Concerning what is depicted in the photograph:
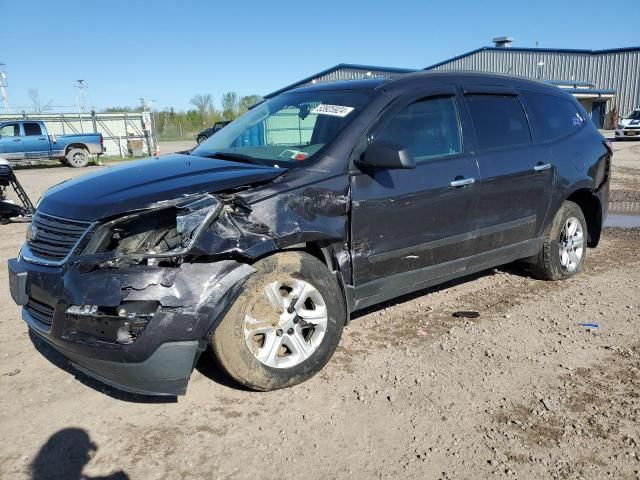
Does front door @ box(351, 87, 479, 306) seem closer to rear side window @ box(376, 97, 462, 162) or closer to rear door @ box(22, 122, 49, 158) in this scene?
rear side window @ box(376, 97, 462, 162)

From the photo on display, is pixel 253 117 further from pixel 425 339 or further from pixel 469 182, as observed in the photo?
pixel 425 339

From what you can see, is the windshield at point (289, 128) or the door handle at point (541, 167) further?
the door handle at point (541, 167)

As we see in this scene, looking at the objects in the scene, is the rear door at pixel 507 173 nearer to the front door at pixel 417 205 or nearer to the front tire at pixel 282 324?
the front door at pixel 417 205

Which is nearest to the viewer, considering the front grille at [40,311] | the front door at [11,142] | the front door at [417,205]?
the front grille at [40,311]

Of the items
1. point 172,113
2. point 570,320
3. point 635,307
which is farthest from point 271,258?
point 172,113

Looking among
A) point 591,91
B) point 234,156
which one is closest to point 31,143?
point 234,156

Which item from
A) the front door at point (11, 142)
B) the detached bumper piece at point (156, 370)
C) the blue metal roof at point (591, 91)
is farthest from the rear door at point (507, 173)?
the blue metal roof at point (591, 91)

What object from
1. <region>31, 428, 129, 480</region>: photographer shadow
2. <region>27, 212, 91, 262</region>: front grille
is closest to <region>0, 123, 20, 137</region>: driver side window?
<region>27, 212, 91, 262</region>: front grille

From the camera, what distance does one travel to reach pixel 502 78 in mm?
4836

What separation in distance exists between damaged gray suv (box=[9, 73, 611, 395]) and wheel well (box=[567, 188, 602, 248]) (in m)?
0.55

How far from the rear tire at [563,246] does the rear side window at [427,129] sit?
1588mm

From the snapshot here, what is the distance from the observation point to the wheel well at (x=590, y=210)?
546 centimetres

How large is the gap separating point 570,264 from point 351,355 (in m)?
2.90

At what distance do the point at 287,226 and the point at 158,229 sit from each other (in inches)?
29.0
